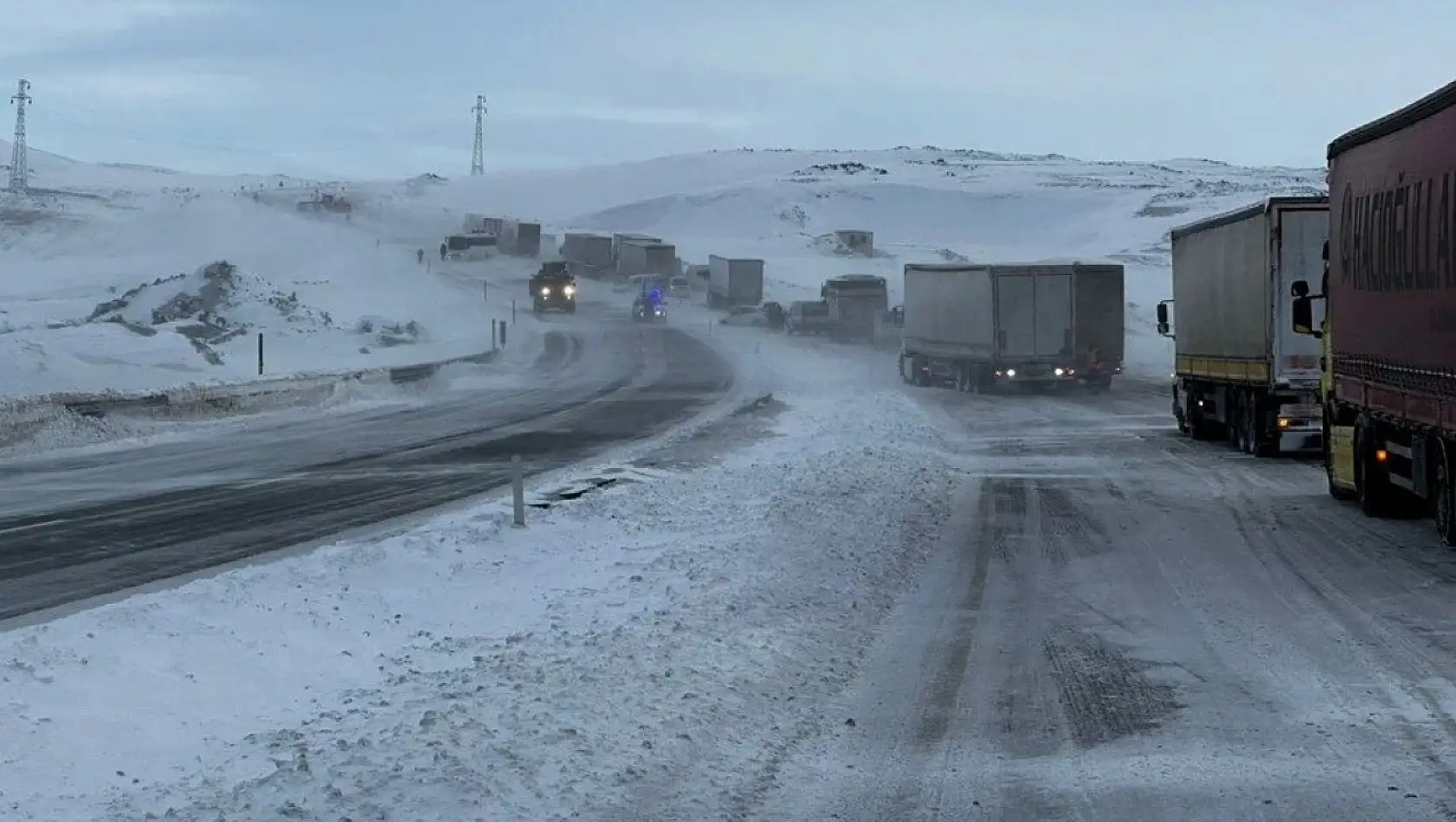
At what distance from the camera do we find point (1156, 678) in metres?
9.91

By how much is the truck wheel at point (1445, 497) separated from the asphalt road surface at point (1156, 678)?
349 millimetres

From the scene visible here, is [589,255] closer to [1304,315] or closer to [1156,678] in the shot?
[1304,315]

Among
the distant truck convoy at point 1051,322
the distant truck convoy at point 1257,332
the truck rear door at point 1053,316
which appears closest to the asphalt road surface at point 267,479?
the distant truck convoy at point 1051,322

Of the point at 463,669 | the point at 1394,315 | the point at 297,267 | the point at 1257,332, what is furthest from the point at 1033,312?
the point at 297,267

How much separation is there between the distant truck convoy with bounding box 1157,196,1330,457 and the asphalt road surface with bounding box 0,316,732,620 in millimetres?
9597

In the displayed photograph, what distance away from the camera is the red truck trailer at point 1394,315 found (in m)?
14.6

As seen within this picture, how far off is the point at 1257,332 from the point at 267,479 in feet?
45.3

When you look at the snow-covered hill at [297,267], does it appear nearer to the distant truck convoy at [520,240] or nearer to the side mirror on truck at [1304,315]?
the distant truck convoy at [520,240]

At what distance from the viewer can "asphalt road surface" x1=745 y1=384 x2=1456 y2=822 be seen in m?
7.37

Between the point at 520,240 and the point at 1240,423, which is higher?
the point at 520,240

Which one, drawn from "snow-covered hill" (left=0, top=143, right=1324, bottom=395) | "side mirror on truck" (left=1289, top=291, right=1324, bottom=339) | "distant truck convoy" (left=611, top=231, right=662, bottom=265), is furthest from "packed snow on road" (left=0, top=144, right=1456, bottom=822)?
"distant truck convoy" (left=611, top=231, right=662, bottom=265)

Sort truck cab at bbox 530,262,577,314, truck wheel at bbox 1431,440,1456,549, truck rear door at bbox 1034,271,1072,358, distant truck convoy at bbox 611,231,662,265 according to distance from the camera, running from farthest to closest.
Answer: distant truck convoy at bbox 611,231,662,265 → truck cab at bbox 530,262,577,314 → truck rear door at bbox 1034,271,1072,358 → truck wheel at bbox 1431,440,1456,549

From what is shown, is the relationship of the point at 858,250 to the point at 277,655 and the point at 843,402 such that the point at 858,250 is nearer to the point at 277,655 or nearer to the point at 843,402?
the point at 843,402

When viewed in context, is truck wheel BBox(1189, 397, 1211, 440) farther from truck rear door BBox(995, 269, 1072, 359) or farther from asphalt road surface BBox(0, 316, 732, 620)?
truck rear door BBox(995, 269, 1072, 359)
